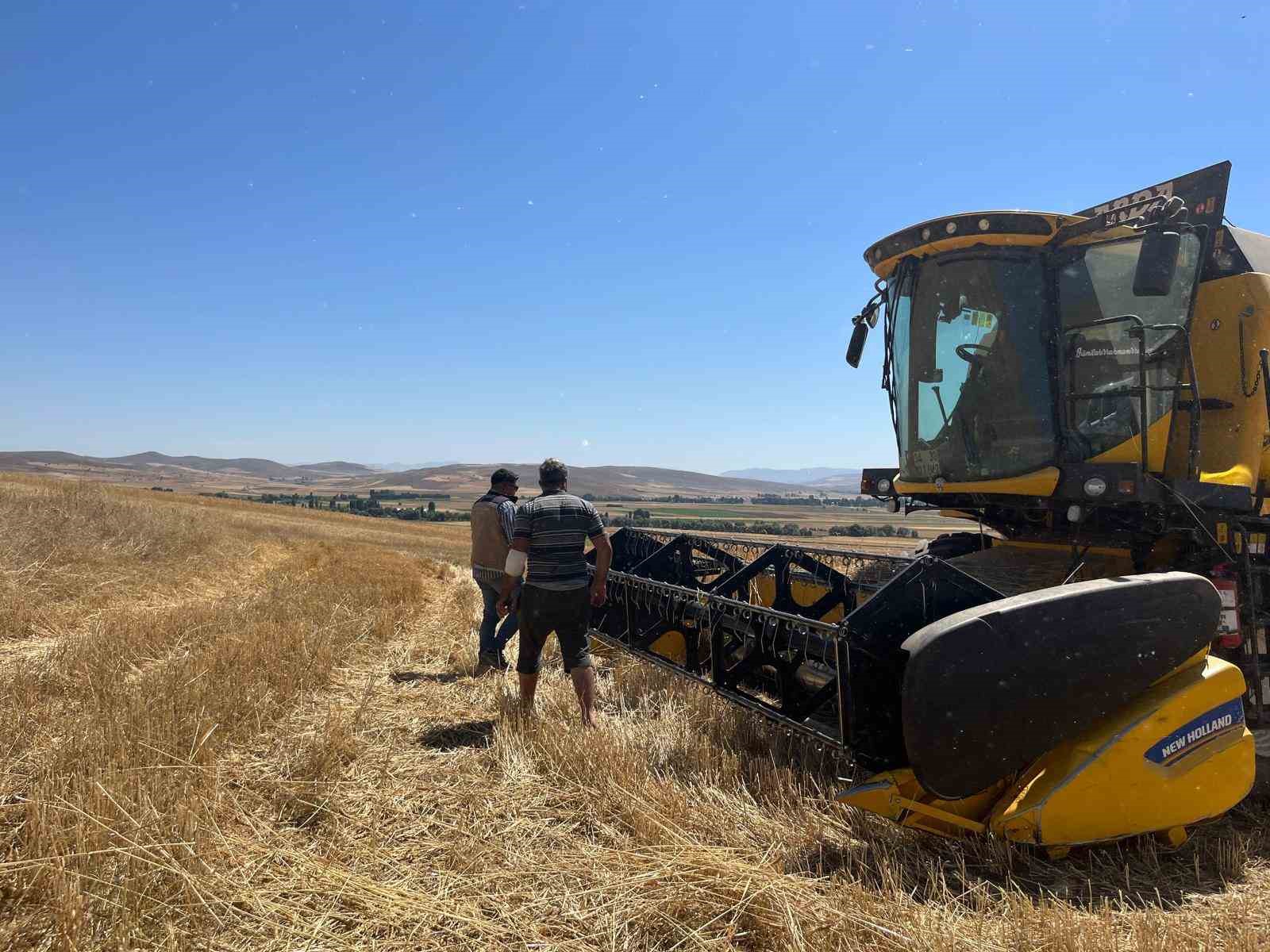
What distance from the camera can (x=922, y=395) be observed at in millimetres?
5375

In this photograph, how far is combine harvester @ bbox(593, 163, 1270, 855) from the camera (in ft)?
10.4

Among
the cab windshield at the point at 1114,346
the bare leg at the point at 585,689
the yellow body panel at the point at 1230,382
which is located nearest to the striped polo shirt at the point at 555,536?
the bare leg at the point at 585,689

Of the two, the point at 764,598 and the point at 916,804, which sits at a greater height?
the point at 764,598

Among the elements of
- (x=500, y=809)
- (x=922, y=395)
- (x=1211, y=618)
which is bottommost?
(x=500, y=809)

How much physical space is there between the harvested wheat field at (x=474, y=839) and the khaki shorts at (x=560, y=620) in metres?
0.41

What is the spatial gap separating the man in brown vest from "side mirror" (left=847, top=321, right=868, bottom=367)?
291 cm

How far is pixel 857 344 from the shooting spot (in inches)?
230

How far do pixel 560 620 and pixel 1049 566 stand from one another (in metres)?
3.09

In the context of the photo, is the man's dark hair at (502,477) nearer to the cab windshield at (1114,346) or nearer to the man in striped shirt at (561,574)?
the man in striped shirt at (561,574)

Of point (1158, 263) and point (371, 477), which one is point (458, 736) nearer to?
point (1158, 263)

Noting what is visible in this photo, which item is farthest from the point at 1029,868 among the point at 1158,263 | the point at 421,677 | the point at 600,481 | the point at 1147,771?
the point at 600,481

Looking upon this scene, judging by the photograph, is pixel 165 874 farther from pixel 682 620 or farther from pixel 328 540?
pixel 328 540

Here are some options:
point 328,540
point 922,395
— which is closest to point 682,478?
point 328,540

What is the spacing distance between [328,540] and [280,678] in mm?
16475
